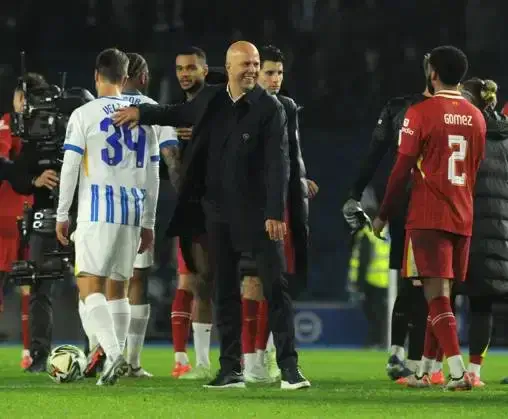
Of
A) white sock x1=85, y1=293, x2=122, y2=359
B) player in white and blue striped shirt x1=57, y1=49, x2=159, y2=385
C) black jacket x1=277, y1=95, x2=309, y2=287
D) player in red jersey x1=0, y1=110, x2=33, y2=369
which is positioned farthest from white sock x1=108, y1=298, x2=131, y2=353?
player in red jersey x1=0, y1=110, x2=33, y2=369

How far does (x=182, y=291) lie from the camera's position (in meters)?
9.59

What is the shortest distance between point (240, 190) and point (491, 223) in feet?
5.26

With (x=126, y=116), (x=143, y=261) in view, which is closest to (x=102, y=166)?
(x=126, y=116)

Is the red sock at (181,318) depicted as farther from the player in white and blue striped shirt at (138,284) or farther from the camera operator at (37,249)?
the camera operator at (37,249)

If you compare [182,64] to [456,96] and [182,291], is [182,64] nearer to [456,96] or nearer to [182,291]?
[182,291]

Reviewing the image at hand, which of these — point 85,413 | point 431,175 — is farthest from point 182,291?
point 85,413

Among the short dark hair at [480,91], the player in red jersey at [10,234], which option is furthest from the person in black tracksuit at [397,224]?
the player in red jersey at [10,234]

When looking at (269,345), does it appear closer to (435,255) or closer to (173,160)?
(173,160)

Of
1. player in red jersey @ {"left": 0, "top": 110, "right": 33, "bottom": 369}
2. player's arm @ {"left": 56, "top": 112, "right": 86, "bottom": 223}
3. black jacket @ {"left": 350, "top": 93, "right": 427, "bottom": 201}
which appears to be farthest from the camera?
player in red jersey @ {"left": 0, "top": 110, "right": 33, "bottom": 369}

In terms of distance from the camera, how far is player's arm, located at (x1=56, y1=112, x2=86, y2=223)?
8.06m

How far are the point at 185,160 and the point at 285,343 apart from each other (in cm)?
107

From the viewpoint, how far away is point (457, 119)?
25.3 feet

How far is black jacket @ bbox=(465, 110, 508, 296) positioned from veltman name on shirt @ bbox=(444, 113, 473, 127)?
916 mm

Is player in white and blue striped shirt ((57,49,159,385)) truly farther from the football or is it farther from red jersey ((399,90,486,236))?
red jersey ((399,90,486,236))
